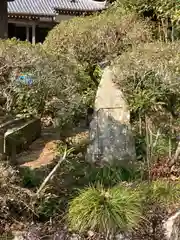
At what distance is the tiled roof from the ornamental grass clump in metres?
20.8

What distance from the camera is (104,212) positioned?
15.9 feet

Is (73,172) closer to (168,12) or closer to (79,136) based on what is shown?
(79,136)

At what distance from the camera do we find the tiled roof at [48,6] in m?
25.2

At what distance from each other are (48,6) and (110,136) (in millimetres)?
19674

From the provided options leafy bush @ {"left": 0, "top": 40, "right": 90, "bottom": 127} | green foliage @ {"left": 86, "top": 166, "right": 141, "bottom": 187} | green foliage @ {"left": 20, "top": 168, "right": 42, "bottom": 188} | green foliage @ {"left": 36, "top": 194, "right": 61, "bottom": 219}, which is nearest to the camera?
green foliage @ {"left": 36, "top": 194, "right": 61, "bottom": 219}

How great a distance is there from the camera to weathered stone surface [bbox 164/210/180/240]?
5.01 meters

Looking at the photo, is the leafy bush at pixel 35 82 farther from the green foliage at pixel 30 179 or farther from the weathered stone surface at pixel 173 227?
the weathered stone surface at pixel 173 227

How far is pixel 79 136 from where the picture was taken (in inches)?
365

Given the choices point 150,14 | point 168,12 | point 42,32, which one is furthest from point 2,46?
point 42,32

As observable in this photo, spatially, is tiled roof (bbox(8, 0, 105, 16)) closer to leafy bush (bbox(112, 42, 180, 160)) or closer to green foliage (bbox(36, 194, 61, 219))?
leafy bush (bbox(112, 42, 180, 160))

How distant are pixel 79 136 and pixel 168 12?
3.97m

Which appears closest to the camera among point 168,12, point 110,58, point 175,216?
point 175,216

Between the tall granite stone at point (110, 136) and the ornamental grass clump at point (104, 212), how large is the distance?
2572mm

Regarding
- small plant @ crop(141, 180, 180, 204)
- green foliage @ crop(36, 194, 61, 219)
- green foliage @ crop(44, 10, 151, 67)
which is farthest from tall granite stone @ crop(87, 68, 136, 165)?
green foliage @ crop(44, 10, 151, 67)
